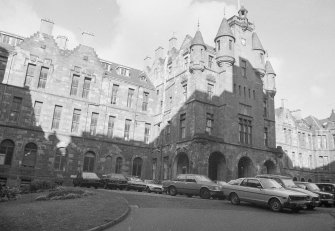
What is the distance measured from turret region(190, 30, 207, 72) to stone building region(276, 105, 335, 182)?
25.9 meters

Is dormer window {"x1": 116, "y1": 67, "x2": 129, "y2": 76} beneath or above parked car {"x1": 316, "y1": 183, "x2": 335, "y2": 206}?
above

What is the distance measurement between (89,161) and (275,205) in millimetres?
23151

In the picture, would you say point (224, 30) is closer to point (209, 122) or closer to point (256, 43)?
point (256, 43)

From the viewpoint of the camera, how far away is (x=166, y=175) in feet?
108

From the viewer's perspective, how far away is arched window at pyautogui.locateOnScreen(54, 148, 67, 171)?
3047 centimetres

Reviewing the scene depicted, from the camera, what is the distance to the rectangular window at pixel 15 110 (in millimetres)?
29500

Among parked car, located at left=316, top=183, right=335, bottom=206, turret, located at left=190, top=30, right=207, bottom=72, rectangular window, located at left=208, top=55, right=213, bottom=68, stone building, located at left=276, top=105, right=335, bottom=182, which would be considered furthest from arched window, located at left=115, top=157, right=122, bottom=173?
stone building, located at left=276, top=105, right=335, bottom=182

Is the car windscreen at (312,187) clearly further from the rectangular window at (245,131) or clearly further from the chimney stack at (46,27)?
the chimney stack at (46,27)

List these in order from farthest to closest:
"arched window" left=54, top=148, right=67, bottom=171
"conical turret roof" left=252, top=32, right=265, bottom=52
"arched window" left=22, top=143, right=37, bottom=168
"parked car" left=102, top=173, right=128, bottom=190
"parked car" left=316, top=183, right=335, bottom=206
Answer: "conical turret roof" left=252, top=32, right=265, bottom=52
"arched window" left=54, top=148, right=67, bottom=171
"arched window" left=22, top=143, right=37, bottom=168
"parked car" left=102, top=173, right=128, bottom=190
"parked car" left=316, top=183, right=335, bottom=206

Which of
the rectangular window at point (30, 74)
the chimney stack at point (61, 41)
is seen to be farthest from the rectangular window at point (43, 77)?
the chimney stack at point (61, 41)

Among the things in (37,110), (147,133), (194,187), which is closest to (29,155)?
(37,110)

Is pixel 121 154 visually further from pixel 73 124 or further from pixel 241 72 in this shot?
pixel 241 72

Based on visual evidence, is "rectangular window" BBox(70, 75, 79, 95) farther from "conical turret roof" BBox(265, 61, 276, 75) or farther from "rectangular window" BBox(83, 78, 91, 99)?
"conical turret roof" BBox(265, 61, 276, 75)

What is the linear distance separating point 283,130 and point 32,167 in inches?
1615
